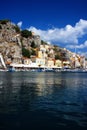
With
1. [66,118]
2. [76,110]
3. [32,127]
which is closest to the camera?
[32,127]

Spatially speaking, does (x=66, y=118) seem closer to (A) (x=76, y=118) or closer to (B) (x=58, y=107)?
(A) (x=76, y=118)

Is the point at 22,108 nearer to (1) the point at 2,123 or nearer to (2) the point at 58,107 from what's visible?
(2) the point at 58,107

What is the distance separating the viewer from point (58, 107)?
31.3m

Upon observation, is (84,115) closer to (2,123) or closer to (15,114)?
(15,114)

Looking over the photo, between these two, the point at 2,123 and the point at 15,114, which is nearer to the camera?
the point at 2,123

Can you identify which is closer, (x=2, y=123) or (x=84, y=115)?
(x=2, y=123)

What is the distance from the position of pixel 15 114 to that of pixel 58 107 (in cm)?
676

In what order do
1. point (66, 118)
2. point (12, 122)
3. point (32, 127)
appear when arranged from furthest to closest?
1. point (66, 118)
2. point (12, 122)
3. point (32, 127)

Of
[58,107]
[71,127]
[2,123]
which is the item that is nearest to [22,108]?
[58,107]

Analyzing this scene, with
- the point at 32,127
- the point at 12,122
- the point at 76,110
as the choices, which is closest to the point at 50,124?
the point at 32,127

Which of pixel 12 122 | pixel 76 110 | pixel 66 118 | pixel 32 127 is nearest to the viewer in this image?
pixel 32 127

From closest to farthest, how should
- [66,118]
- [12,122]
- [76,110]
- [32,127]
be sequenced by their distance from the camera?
[32,127] < [12,122] < [66,118] < [76,110]

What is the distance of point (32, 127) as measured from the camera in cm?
2197

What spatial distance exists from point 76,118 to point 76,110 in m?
4.24
